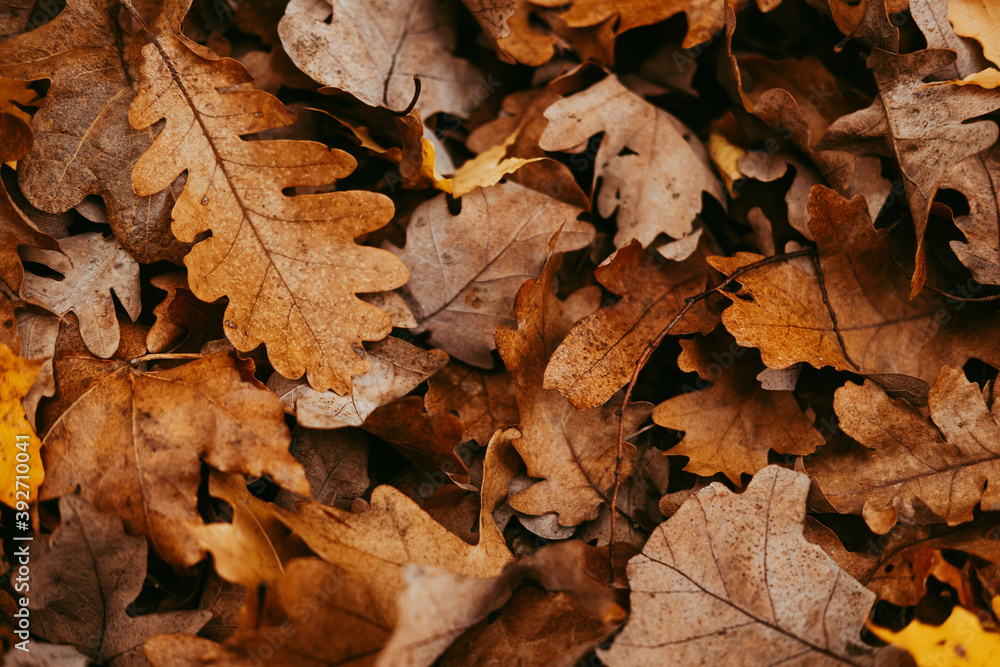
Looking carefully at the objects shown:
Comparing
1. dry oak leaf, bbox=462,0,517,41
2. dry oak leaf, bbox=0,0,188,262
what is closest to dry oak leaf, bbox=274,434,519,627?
dry oak leaf, bbox=0,0,188,262

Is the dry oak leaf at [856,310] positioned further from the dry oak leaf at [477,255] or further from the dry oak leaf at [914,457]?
the dry oak leaf at [477,255]

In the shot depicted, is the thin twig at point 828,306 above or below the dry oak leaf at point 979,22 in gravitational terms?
below

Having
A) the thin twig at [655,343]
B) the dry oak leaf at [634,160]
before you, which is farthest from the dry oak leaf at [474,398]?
the dry oak leaf at [634,160]

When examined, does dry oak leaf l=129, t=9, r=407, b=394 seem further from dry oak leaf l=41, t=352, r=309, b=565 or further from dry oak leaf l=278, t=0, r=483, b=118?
dry oak leaf l=278, t=0, r=483, b=118

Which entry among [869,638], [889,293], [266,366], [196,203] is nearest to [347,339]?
[266,366]

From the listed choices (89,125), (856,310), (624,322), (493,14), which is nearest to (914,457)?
(856,310)

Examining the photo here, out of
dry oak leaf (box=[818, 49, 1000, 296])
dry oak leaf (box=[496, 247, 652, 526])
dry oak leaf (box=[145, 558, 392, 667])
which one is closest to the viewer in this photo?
dry oak leaf (box=[145, 558, 392, 667])
